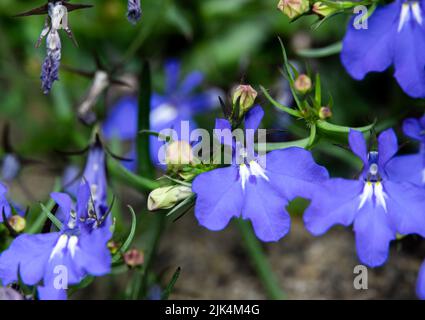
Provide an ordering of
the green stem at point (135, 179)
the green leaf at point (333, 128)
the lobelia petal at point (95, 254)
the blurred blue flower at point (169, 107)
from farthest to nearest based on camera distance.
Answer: the blurred blue flower at point (169, 107)
the green stem at point (135, 179)
the green leaf at point (333, 128)
the lobelia petal at point (95, 254)

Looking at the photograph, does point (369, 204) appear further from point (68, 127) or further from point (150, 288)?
point (68, 127)

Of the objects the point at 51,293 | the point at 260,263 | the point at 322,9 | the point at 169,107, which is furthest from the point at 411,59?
the point at 169,107

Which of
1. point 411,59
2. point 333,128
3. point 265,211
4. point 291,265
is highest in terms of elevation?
point 411,59

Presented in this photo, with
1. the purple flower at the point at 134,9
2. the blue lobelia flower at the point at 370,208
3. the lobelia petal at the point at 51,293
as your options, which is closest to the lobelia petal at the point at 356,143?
the blue lobelia flower at the point at 370,208

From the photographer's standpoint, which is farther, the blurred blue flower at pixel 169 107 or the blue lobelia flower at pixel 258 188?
the blurred blue flower at pixel 169 107

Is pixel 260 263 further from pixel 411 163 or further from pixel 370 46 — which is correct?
pixel 370 46

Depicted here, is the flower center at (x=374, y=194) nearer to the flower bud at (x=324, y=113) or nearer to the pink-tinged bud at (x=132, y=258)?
the flower bud at (x=324, y=113)

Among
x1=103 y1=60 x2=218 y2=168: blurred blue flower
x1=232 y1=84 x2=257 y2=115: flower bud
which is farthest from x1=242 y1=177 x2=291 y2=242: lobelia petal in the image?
x1=103 y1=60 x2=218 y2=168: blurred blue flower
